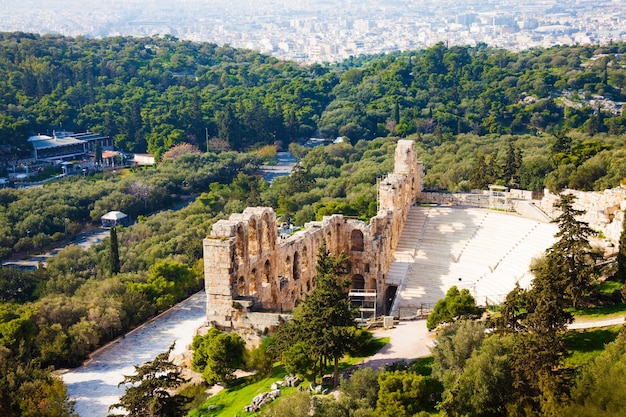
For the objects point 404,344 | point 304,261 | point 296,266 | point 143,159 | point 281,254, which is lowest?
point 404,344

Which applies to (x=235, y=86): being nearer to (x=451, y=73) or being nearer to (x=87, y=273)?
(x=451, y=73)

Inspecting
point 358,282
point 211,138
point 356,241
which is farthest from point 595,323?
point 211,138

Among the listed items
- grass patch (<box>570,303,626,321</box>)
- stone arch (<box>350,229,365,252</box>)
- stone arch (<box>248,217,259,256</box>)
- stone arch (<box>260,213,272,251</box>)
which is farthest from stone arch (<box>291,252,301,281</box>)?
grass patch (<box>570,303,626,321</box>)

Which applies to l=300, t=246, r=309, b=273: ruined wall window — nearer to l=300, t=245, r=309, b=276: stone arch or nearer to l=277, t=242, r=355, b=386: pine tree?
l=300, t=245, r=309, b=276: stone arch

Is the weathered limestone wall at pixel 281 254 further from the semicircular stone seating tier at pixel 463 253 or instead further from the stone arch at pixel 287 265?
the semicircular stone seating tier at pixel 463 253

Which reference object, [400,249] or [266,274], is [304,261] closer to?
[266,274]

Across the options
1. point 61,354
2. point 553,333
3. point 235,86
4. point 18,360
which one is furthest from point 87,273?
point 235,86
